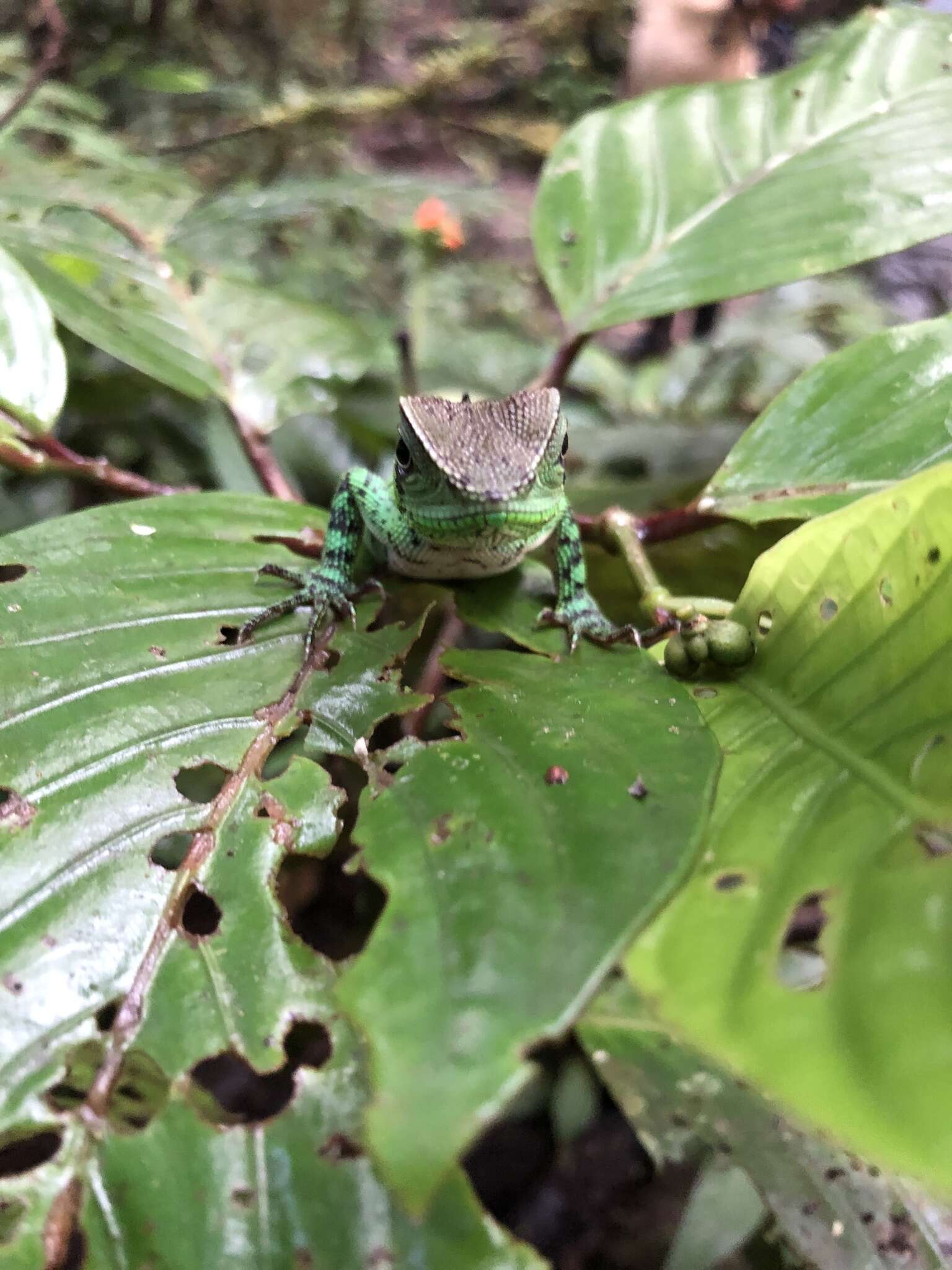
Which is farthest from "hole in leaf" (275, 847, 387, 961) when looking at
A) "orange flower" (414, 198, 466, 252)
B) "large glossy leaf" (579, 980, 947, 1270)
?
"orange flower" (414, 198, 466, 252)

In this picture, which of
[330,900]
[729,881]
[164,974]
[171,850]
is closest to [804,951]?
[729,881]

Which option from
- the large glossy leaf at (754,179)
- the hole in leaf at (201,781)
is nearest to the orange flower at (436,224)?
the large glossy leaf at (754,179)

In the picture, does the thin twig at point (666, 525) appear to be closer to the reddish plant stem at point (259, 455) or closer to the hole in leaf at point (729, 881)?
the reddish plant stem at point (259, 455)

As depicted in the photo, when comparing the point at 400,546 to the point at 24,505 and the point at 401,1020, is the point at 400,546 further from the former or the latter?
the point at 24,505

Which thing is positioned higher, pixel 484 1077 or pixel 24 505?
pixel 484 1077

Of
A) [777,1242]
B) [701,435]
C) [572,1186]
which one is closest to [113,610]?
[777,1242]

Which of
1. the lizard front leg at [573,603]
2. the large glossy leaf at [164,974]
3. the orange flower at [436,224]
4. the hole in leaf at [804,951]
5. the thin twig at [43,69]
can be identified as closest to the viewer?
the hole in leaf at [804,951]
